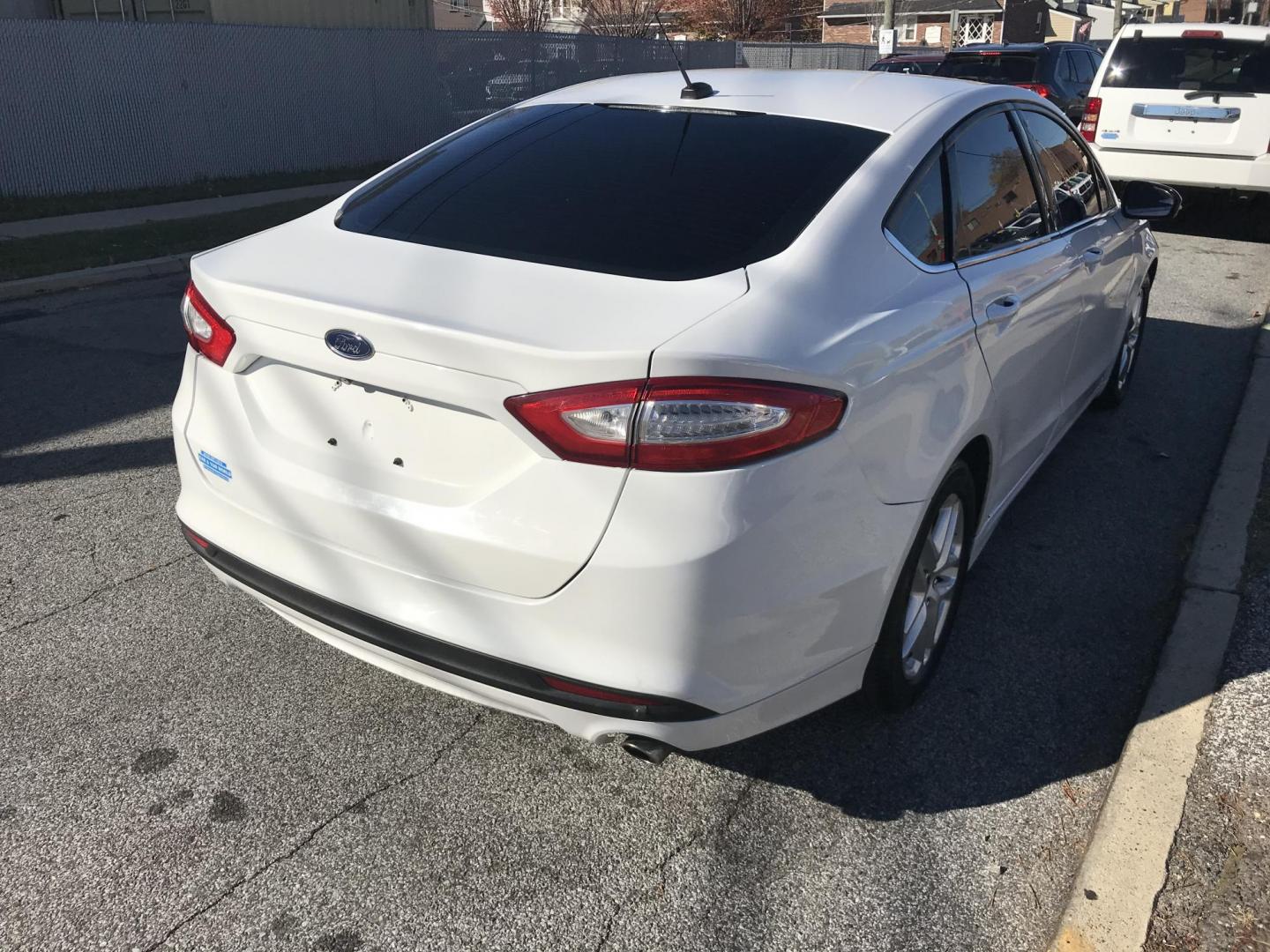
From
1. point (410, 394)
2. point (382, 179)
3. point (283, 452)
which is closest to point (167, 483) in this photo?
point (382, 179)

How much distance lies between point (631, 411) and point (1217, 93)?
33.1 feet

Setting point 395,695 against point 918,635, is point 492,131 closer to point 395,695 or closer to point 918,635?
point 395,695

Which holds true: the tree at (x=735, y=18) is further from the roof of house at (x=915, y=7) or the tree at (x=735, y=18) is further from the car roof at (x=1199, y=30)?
the car roof at (x=1199, y=30)

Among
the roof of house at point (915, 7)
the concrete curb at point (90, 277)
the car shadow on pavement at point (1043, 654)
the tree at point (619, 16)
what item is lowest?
the car shadow on pavement at point (1043, 654)

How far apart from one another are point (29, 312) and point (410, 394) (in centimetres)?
651

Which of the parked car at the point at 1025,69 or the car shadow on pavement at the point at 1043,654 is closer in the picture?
the car shadow on pavement at the point at 1043,654

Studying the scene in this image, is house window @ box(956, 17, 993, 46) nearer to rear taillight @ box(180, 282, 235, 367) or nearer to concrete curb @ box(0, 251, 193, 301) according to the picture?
concrete curb @ box(0, 251, 193, 301)

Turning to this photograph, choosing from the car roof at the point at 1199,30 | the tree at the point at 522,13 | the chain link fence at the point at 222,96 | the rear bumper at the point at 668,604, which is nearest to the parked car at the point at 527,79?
the chain link fence at the point at 222,96

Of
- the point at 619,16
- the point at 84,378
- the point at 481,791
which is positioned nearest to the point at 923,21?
the point at 619,16

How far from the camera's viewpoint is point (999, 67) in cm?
1579

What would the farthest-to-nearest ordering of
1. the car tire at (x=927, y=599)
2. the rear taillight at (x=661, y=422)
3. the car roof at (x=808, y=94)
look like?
the car roof at (x=808, y=94)
the car tire at (x=927, y=599)
the rear taillight at (x=661, y=422)

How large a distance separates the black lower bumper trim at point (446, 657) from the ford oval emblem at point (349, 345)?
60cm

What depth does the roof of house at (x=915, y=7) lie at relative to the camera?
183ft

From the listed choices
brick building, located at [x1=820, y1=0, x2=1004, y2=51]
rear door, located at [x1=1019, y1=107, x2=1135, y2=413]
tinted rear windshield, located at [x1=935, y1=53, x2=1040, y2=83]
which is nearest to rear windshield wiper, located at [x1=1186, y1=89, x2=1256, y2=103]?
tinted rear windshield, located at [x1=935, y1=53, x2=1040, y2=83]
